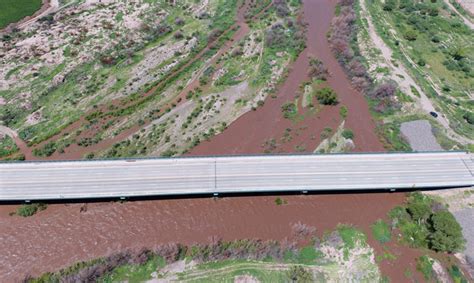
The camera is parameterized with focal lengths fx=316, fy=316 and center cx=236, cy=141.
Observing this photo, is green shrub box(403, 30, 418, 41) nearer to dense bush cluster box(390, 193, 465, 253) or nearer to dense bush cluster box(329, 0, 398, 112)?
dense bush cluster box(329, 0, 398, 112)

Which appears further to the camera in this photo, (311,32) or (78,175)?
(311,32)

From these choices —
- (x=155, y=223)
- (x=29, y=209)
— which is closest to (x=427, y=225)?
(x=155, y=223)

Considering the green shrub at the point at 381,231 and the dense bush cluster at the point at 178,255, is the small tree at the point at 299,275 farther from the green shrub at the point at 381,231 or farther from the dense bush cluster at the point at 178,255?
the green shrub at the point at 381,231

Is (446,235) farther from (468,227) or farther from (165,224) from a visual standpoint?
(165,224)

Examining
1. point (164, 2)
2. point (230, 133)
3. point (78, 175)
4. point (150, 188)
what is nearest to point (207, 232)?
point (150, 188)

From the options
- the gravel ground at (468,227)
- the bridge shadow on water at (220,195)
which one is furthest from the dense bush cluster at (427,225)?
the bridge shadow on water at (220,195)

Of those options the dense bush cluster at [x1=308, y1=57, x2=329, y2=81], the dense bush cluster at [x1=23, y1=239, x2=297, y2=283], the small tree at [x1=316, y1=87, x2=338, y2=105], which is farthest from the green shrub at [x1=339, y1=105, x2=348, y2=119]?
the dense bush cluster at [x1=23, y1=239, x2=297, y2=283]

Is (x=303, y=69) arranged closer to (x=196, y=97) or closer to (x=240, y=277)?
(x=196, y=97)
